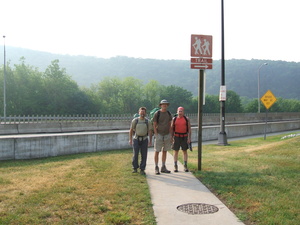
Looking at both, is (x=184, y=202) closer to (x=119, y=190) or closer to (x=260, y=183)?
(x=119, y=190)

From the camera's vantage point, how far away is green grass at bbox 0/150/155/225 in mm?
4797

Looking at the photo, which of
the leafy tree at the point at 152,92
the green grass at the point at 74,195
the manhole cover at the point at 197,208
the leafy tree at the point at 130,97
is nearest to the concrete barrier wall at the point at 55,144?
the green grass at the point at 74,195

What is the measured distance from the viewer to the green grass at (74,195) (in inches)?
189

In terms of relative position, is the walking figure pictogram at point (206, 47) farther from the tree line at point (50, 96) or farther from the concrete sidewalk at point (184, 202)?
the tree line at point (50, 96)

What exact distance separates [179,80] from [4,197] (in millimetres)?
188816

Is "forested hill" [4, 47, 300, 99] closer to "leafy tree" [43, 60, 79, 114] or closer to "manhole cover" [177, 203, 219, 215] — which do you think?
"leafy tree" [43, 60, 79, 114]

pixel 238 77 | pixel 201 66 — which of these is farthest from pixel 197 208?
pixel 238 77

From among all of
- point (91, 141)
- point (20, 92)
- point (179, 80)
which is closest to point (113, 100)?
point (20, 92)

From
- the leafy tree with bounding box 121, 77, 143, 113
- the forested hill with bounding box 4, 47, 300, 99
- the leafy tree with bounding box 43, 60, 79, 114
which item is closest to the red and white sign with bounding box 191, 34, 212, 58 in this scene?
the leafy tree with bounding box 43, 60, 79, 114

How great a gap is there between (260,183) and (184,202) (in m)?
2.06

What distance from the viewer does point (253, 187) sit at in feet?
Result: 21.6

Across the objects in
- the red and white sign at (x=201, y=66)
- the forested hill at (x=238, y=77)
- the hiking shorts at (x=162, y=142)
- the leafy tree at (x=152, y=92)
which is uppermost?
the forested hill at (x=238, y=77)

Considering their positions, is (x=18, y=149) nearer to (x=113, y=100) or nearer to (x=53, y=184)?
(x=53, y=184)

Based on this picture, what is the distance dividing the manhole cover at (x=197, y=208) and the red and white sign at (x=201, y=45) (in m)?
4.28
